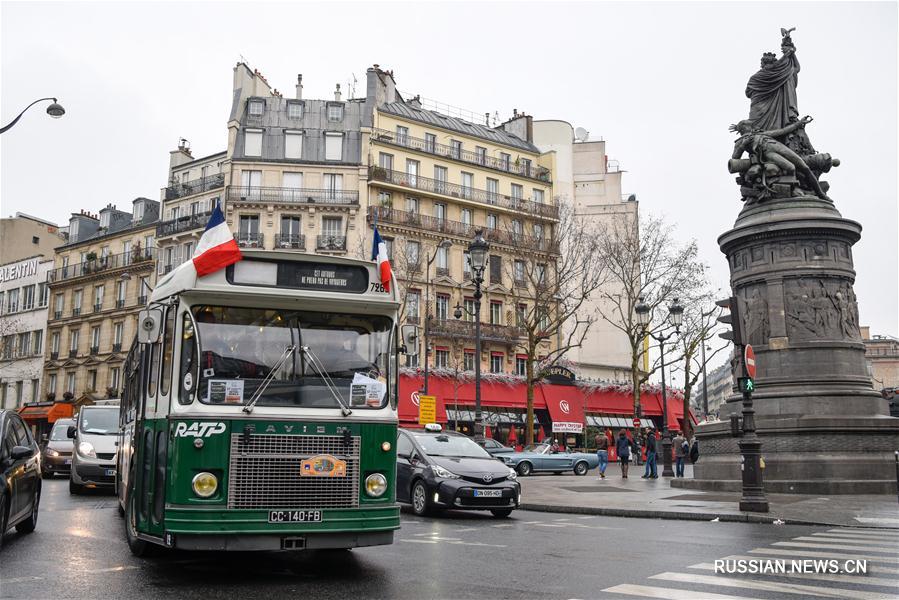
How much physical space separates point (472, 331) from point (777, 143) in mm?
28759

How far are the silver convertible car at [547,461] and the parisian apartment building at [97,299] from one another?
2789 centimetres

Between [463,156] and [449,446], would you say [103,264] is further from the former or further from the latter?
[449,446]

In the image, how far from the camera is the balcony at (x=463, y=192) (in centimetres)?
4856

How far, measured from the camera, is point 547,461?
107 ft

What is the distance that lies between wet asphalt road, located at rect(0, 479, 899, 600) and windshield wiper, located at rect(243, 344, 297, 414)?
1513 millimetres

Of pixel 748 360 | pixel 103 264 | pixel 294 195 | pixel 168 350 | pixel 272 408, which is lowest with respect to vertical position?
pixel 272 408

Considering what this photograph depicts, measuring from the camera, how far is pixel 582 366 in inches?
2189

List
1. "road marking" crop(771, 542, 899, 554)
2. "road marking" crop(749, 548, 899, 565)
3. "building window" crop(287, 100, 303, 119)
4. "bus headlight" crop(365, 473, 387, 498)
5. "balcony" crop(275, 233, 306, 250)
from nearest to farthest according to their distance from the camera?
"bus headlight" crop(365, 473, 387, 498) < "road marking" crop(749, 548, 899, 565) < "road marking" crop(771, 542, 899, 554) < "balcony" crop(275, 233, 306, 250) < "building window" crop(287, 100, 303, 119)

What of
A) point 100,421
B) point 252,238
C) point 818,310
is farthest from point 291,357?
point 252,238

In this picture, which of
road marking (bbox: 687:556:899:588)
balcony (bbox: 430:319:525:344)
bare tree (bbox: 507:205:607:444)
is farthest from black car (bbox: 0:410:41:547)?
balcony (bbox: 430:319:525:344)

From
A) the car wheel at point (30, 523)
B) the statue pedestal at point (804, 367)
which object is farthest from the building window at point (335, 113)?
the car wheel at point (30, 523)

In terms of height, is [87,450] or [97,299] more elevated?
[97,299]

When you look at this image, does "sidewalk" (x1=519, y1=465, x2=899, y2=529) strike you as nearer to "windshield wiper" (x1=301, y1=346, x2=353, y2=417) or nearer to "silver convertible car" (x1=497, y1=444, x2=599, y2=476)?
"windshield wiper" (x1=301, y1=346, x2=353, y2=417)

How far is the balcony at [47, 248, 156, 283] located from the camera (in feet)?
171
